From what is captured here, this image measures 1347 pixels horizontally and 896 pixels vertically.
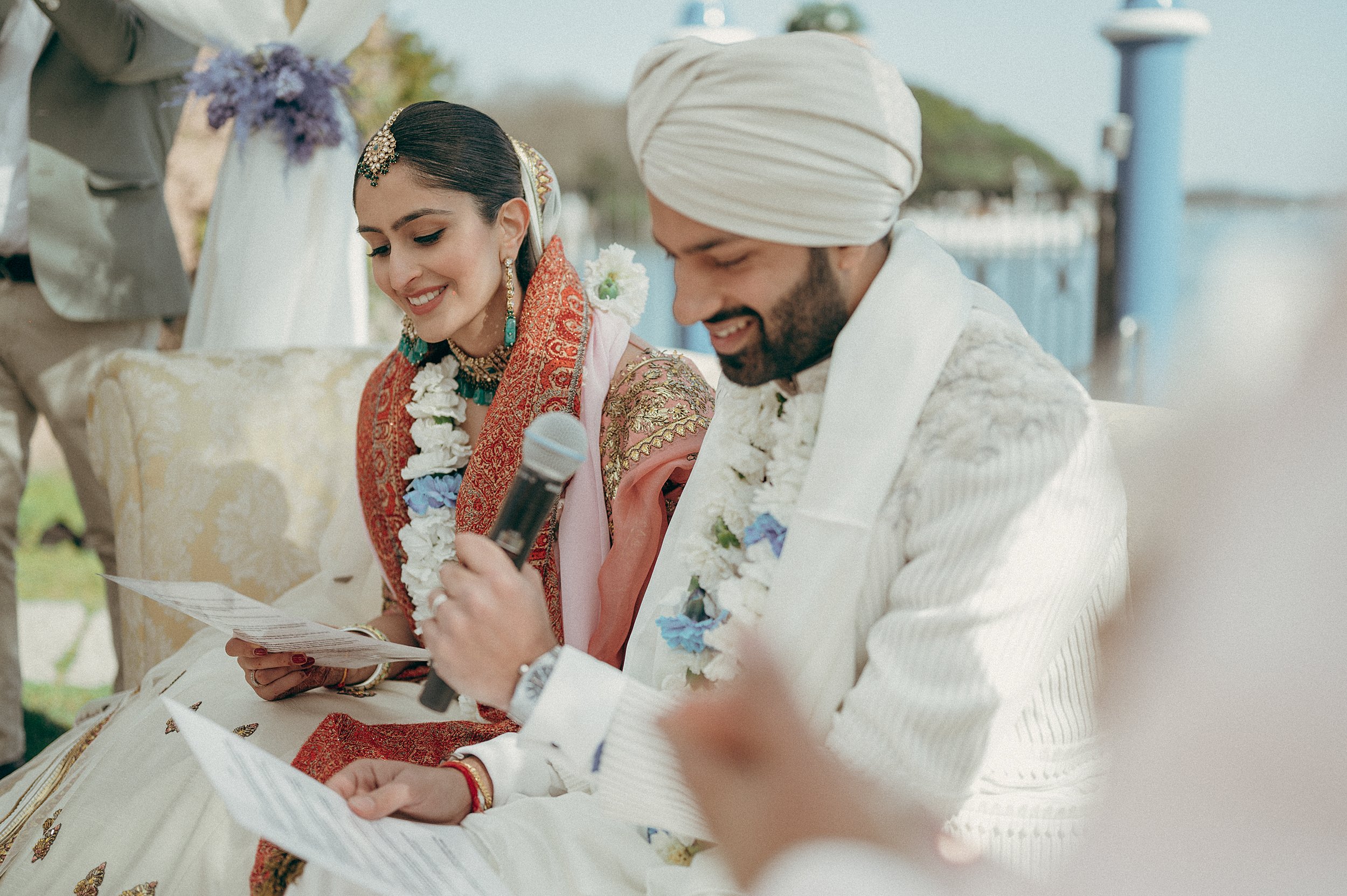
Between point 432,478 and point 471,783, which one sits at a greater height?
point 432,478

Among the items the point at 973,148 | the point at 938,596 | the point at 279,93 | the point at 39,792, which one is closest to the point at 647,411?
the point at 938,596

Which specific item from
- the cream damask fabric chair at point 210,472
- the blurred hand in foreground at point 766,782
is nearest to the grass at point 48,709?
the cream damask fabric chair at point 210,472

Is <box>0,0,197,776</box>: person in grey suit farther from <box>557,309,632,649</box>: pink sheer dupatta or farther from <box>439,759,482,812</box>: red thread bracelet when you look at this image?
<box>439,759,482,812</box>: red thread bracelet

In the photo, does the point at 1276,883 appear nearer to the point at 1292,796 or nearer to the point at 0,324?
the point at 1292,796

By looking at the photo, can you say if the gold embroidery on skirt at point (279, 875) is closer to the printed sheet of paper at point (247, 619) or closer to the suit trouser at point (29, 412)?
the printed sheet of paper at point (247, 619)

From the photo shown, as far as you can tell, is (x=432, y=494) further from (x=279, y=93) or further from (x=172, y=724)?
(x=279, y=93)

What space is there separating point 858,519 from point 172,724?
1449 mm

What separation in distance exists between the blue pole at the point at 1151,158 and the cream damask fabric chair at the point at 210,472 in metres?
4.01

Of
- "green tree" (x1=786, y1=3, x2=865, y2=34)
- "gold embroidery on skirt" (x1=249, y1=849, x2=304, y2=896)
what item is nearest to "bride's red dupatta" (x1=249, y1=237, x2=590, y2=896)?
"gold embroidery on skirt" (x1=249, y1=849, x2=304, y2=896)

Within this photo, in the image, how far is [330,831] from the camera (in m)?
1.26

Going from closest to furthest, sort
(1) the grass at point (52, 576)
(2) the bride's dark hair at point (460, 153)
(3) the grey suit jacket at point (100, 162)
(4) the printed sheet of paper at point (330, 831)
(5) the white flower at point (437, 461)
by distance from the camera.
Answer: (4) the printed sheet of paper at point (330, 831) < (2) the bride's dark hair at point (460, 153) < (5) the white flower at point (437, 461) < (3) the grey suit jacket at point (100, 162) < (1) the grass at point (52, 576)

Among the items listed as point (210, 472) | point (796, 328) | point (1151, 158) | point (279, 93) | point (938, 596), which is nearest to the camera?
point (938, 596)

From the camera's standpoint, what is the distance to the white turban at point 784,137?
128 centimetres

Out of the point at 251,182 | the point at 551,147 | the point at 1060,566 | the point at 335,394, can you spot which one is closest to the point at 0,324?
the point at 251,182
